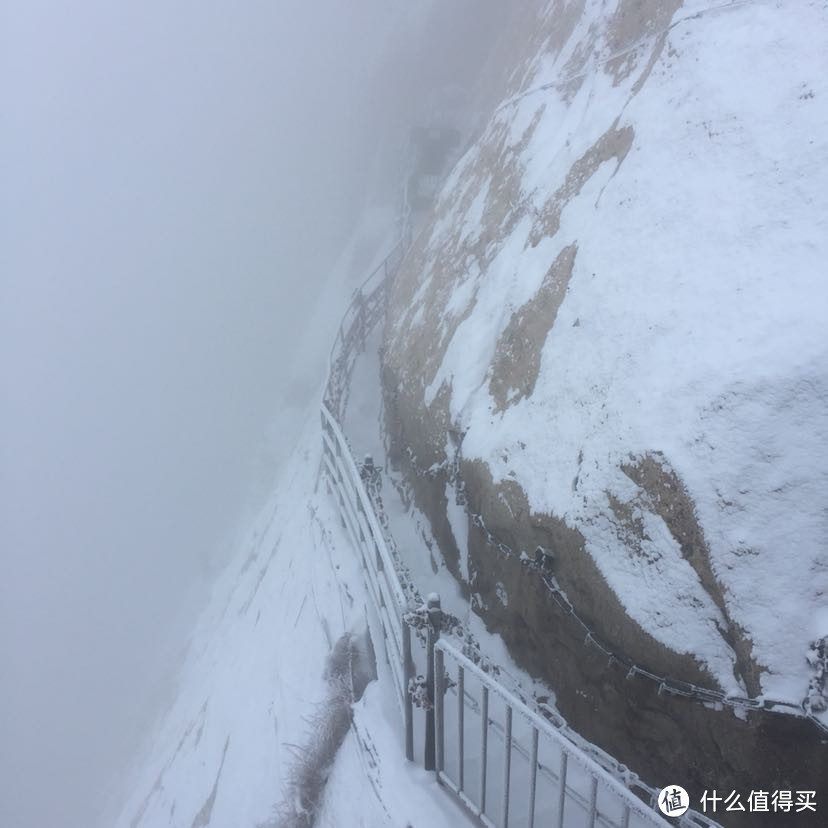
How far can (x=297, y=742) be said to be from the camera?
6781mm

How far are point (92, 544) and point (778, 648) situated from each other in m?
43.1

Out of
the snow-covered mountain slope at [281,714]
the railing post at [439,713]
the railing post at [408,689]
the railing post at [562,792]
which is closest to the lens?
the railing post at [562,792]

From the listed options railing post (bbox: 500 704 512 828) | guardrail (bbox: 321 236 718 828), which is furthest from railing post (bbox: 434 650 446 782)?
railing post (bbox: 500 704 512 828)

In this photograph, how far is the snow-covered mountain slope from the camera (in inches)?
213

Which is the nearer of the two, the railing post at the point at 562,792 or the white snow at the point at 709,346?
the railing post at the point at 562,792

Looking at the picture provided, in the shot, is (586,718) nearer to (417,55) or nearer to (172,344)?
(417,55)

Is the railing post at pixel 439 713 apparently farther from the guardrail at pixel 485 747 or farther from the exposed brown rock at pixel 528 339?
the exposed brown rock at pixel 528 339

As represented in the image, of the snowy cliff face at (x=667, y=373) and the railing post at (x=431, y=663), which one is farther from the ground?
the snowy cliff face at (x=667, y=373)

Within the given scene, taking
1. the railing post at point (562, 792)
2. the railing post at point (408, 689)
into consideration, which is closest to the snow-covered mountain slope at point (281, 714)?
the railing post at point (408, 689)

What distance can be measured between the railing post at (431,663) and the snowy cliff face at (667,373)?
1.57 m

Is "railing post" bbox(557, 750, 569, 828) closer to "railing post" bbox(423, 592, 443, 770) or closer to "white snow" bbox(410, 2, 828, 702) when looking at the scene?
"railing post" bbox(423, 592, 443, 770)

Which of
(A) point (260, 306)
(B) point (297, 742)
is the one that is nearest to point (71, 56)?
(A) point (260, 306)

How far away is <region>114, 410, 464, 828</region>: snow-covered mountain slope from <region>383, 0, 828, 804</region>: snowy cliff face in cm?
173

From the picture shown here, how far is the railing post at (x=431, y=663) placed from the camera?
406 centimetres
